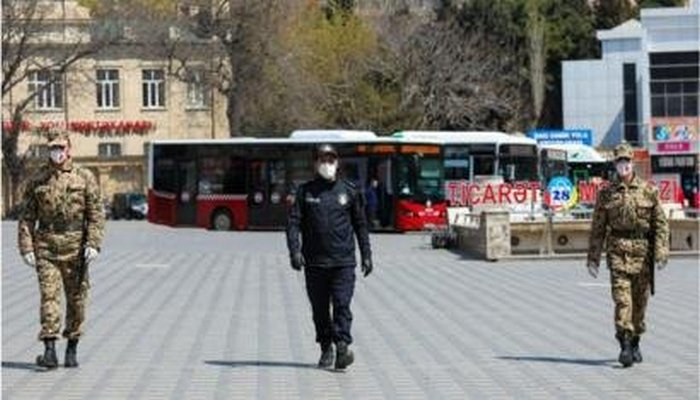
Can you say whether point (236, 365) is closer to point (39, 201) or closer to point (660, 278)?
point (39, 201)

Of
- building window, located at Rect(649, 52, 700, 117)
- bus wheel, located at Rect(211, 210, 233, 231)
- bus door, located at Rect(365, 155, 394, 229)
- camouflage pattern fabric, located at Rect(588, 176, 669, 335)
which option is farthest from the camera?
building window, located at Rect(649, 52, 700, 117)

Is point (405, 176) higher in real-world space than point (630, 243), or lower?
A: higher

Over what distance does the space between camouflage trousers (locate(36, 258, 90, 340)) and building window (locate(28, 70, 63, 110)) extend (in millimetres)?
51831

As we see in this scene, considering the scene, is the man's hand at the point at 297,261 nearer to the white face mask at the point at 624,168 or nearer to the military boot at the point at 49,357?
the military boot at the point at 49,357

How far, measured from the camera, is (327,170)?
11.9m

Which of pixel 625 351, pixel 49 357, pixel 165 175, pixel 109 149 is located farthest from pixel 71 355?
pixel 109 149

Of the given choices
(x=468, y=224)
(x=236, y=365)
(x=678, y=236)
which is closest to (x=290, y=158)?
(x=468, y=224)

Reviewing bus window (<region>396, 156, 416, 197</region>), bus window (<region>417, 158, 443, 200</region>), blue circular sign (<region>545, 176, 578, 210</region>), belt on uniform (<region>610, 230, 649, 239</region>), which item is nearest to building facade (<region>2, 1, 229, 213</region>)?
bus window (<region>417, 158, 443, 200</region>)

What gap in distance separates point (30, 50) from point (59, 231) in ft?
172

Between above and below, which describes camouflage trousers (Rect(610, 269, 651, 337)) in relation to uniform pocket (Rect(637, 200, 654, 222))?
below

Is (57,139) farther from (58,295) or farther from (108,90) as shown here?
(108,90)

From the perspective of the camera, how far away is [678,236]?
2819 cm

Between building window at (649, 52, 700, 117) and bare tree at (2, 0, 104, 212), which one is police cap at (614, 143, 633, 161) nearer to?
bare tree at (2, 0, 104, 212)

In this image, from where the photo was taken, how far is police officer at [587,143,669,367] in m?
12.1
